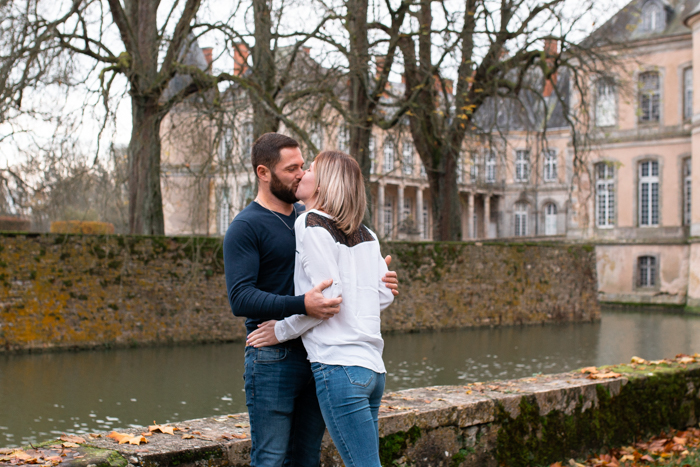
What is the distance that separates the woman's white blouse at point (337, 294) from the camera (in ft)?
8.05

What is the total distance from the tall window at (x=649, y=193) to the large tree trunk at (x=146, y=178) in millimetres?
21617

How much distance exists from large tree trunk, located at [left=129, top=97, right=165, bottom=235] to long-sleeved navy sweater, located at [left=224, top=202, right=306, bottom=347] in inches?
439

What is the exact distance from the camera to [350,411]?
243 centimetres

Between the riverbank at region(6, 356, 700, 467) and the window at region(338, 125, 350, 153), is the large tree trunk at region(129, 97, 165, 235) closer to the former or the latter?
the window at region(338, 125, 350, 153)

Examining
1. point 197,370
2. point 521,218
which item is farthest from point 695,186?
point 521,218

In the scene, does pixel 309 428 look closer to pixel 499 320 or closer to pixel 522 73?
pixel 522 73

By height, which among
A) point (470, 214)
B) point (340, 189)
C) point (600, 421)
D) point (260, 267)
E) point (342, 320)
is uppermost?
point (470, 214)

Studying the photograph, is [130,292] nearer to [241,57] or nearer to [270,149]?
[241,57]

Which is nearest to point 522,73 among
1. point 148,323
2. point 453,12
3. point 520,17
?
point 520,17

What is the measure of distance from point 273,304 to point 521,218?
160ft

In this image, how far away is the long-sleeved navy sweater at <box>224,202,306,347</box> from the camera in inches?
98.3

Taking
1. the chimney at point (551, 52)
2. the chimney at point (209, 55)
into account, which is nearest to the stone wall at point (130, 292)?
the chimney at point (209, 55)

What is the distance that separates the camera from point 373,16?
1404 centimetres

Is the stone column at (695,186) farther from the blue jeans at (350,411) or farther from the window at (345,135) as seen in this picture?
the blue jeans at (350,411)
